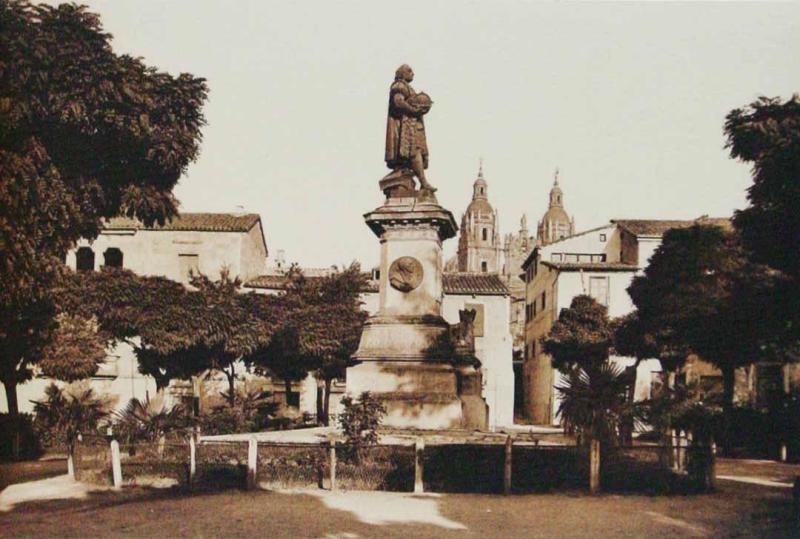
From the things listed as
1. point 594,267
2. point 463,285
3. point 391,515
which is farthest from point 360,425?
point 594,267

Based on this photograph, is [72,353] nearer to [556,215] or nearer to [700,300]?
[700,300]

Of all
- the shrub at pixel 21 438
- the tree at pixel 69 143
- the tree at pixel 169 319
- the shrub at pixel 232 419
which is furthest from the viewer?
the tree at pixel 169 319

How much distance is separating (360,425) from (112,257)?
34219 millimetres

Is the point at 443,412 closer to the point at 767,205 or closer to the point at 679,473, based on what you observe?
the point at 679,473

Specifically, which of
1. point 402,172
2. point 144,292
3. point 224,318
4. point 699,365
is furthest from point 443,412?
point 699,365

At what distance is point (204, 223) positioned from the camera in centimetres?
4350

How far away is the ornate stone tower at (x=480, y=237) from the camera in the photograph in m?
129

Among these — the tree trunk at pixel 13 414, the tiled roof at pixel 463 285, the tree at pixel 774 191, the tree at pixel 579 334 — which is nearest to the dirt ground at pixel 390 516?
the tree at pixel 774 191

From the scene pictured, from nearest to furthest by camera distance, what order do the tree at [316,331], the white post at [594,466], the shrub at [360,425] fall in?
the white post at [594,466] → the shrub at [360,425] → the tree at [316,331]

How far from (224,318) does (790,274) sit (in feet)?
67.4

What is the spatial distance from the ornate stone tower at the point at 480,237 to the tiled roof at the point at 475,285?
82568 mm

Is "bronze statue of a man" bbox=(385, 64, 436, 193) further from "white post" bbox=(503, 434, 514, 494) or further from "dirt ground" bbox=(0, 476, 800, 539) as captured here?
"dirt ground" bbox=(0, 476, 800, 539)

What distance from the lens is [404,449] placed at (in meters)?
12.6

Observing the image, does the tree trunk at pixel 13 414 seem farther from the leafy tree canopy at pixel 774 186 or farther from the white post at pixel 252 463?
the leafy tree canopy at pixel 774 186
